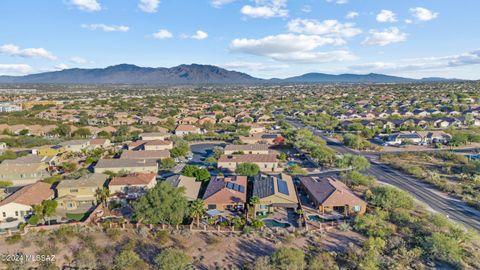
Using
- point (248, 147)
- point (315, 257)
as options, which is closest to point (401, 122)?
point (248, 147)

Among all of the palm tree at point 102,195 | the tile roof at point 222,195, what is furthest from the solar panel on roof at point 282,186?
the palm tree at point 102,195

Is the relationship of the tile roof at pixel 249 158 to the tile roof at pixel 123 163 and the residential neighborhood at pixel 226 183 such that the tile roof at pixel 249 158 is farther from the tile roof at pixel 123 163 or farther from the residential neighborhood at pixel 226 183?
the tile roof at pixel 123 163

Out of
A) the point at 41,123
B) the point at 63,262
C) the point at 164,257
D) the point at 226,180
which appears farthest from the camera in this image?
the point at 41,123

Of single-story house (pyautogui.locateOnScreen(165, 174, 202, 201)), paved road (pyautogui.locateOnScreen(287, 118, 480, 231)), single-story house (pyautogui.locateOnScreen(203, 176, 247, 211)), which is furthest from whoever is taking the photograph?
single-story house (pyautogui.locateOnScreen(165, 174, 202, 201))

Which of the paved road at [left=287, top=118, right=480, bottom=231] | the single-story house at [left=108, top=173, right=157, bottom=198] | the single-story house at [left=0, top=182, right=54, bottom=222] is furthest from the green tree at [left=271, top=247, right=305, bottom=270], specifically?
the single-story house at [left=0, top=182, right=54, bottom=222]

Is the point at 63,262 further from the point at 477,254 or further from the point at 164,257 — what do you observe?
the point at 477,254

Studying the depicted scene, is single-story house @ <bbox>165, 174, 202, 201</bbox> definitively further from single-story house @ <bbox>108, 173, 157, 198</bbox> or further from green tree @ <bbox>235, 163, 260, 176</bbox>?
green tree @ <bbox>235, 163, 260, 176</bbox>
